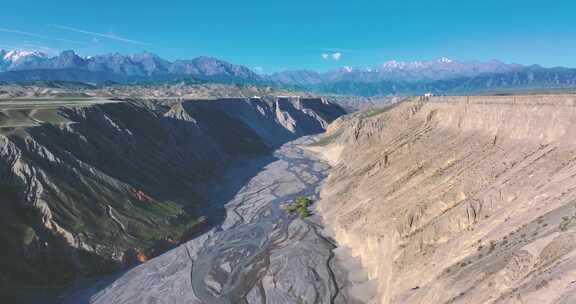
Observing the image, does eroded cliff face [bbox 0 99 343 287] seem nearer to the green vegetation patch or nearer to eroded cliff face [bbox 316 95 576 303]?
the green vegetation patch

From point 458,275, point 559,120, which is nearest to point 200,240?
point 458,275

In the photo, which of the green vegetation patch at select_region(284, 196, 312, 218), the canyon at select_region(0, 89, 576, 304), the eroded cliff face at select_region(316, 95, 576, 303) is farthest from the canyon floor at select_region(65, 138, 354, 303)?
the eroded cliff face at select_region(316, 95, 576, 303)

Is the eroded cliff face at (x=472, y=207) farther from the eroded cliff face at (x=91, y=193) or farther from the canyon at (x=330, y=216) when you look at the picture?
the eroded cliff face at (x=91, y=193)

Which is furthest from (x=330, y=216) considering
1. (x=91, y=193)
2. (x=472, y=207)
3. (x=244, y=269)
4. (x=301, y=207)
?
(x=91, y=193)

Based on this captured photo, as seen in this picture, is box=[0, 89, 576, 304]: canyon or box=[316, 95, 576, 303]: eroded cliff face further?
box=[0, 89, 576, 304]: canyon

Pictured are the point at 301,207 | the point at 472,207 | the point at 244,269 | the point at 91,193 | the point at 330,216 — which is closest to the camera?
the point at 472,207

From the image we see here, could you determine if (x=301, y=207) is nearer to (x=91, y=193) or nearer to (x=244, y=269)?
(x=244, y=269)

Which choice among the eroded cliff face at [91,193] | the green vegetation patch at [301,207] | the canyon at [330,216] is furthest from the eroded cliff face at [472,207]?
the eroded cliff face at [91,193]
